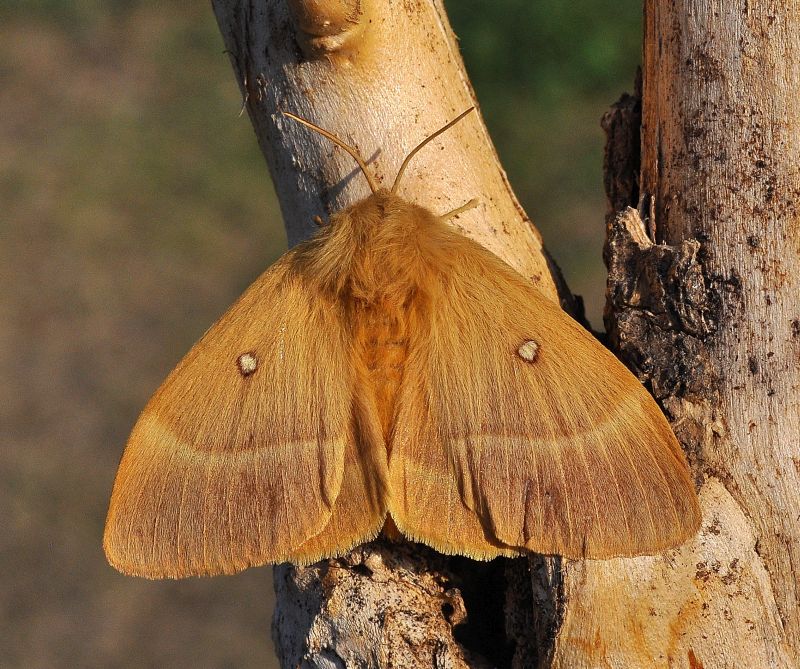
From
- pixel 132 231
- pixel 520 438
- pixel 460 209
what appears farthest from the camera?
pixel 132 231

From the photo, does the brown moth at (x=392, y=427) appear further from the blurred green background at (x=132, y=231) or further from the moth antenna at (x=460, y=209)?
the blurred green background at (x=132, y=231)

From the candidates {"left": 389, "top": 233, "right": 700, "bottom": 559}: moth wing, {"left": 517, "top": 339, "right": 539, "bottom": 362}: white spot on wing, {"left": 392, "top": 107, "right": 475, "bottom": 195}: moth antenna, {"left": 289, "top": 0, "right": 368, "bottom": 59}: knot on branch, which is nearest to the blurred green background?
{"left": 389, "top": 233, "right": 700, "bottom": 559}: moth wing

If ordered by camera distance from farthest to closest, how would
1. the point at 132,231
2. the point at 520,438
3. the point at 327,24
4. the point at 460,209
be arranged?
the point at 132,231
the point at 460,209
the point at 520,438
the point at 327,24

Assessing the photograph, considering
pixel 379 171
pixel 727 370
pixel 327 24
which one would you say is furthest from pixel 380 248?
pixel 727 370

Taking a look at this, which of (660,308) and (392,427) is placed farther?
(392,427)

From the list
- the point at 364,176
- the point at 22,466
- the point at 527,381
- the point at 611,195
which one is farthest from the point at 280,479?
the point at 22,466

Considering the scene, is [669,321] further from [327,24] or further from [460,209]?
[327,24]

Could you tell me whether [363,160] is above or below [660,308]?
above
